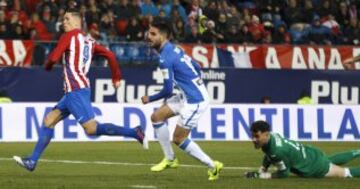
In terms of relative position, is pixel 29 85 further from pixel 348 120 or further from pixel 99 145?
pixel 348 120

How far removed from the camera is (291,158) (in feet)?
46.3

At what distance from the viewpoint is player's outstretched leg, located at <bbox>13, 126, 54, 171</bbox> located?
573 inches

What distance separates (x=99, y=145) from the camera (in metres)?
22.7

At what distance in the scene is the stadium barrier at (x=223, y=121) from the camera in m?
23.1

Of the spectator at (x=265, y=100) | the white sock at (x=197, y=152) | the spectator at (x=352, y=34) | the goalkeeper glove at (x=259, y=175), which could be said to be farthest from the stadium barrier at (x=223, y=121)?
the goalkeeper glove at (x=259, y=175)

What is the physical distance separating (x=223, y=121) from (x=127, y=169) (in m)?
8.29

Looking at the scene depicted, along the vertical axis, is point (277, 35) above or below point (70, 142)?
above

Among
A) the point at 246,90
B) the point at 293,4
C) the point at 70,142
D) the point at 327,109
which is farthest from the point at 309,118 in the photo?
the point at 293,4

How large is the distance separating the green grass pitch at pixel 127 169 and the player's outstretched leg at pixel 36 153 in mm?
188

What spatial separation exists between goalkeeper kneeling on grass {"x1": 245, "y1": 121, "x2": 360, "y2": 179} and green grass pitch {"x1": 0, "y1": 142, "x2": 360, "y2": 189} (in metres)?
0.18

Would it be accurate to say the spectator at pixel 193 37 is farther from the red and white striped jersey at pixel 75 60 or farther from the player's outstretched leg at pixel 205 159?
the player's outstretched leg at pixel 205 159

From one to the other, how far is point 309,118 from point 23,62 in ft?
22.8

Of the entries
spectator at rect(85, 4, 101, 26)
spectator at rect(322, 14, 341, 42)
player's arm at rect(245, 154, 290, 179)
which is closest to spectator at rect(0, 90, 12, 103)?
spectator at rect(85, 4, 101, 26)

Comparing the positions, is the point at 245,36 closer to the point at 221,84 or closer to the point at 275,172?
the point at 221,84
